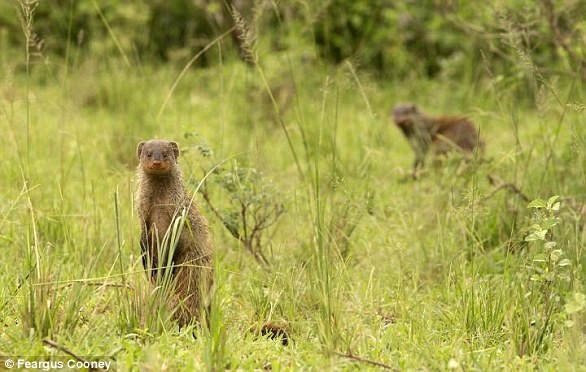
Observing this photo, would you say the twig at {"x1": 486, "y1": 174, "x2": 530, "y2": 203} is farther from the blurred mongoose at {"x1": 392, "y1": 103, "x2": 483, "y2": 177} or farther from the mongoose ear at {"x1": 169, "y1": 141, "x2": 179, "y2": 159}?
the blurred mongoose at {"x1": 392, "y1": 103, "x2": 483, "y2": 177}

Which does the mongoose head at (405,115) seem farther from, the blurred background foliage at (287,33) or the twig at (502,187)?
the twig at (502,187)

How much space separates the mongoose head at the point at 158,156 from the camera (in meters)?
3.53

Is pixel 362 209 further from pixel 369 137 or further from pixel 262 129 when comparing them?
pixel 262 129

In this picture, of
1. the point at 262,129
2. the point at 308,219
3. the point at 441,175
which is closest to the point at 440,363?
the point at 308,219

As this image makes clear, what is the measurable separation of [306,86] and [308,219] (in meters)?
2.31

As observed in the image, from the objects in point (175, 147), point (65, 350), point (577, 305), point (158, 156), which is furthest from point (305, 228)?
point (65, 350)

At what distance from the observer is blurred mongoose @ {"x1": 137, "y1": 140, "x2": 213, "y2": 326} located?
351cm

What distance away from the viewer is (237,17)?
3.67 metres

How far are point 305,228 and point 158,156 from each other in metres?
1.07

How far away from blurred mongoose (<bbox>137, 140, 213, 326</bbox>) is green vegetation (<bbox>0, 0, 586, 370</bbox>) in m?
0.11

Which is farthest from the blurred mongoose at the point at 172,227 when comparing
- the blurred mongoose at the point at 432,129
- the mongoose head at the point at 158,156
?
the blurred mongoose at the point at 432,129

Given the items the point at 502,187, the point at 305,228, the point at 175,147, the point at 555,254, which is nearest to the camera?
the point at 555,254

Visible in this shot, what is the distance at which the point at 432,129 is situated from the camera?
714 cm

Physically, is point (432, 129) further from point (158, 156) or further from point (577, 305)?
point (577, 305)
